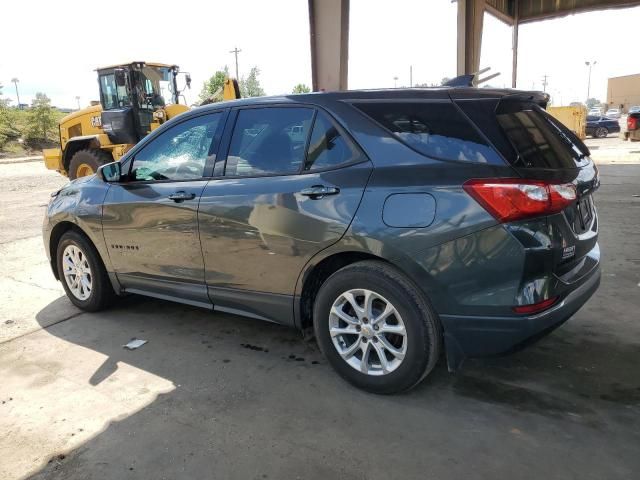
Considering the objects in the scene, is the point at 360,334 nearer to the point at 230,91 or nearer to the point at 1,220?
the point at 1,220

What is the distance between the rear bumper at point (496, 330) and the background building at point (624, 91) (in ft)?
295

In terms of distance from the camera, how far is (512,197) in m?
2.56

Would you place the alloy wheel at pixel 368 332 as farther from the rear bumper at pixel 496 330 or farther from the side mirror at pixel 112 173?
the side mirror at pixel 112 173

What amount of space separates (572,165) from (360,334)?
159 cm

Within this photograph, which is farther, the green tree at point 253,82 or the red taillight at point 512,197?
the green tree at point 253,82

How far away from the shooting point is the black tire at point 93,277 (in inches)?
177

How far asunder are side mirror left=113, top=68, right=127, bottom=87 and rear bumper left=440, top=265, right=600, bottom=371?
10896 millimetres

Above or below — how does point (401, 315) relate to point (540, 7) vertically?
below

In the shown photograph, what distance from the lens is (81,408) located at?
122 inches

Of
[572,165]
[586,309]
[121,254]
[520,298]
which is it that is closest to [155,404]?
[121,254]

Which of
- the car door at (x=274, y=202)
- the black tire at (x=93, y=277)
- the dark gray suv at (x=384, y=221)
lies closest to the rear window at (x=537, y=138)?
the dark gray suv at (x=384, y=221)

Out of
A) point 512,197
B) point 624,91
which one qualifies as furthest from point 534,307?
point 624,91

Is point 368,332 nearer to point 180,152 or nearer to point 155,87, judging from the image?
point 180,152

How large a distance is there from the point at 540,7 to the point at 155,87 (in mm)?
19977
